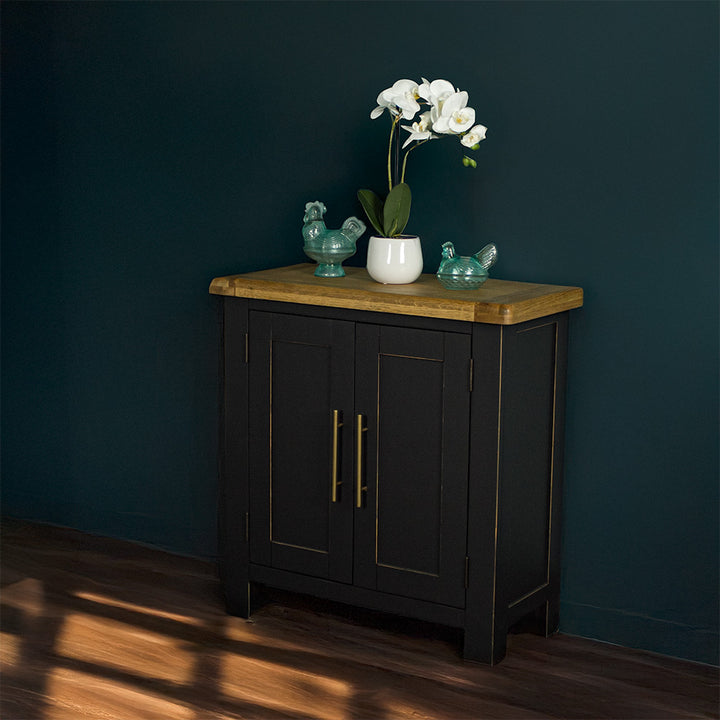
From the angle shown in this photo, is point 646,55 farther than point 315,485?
No

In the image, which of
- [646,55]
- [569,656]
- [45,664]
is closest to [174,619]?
[45,664]

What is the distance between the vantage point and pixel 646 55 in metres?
2.65

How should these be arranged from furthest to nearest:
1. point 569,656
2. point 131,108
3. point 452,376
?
point 131,108 < point 569,656 < point 452,376

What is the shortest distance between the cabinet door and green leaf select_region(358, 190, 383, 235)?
356 mm

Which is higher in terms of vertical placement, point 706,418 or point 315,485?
point 706,418

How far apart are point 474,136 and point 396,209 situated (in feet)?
0.95

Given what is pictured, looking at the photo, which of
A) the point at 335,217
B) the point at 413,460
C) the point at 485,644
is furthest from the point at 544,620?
the point at 335,217

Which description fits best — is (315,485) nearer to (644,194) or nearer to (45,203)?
(644,194)

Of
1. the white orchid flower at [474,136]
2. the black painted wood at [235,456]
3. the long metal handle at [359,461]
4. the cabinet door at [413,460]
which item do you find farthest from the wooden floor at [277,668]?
the white orchid flower at [474,136]

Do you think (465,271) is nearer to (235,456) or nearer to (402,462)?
(402,462)

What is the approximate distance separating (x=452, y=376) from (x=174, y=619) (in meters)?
1.14

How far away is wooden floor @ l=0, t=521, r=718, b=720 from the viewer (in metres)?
2.53

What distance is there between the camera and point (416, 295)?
2.66 meters

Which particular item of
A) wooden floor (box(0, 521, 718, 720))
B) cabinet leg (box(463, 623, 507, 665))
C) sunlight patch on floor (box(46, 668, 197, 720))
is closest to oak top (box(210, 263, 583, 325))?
cabinet leg (box(463, 623, 507, 665))
